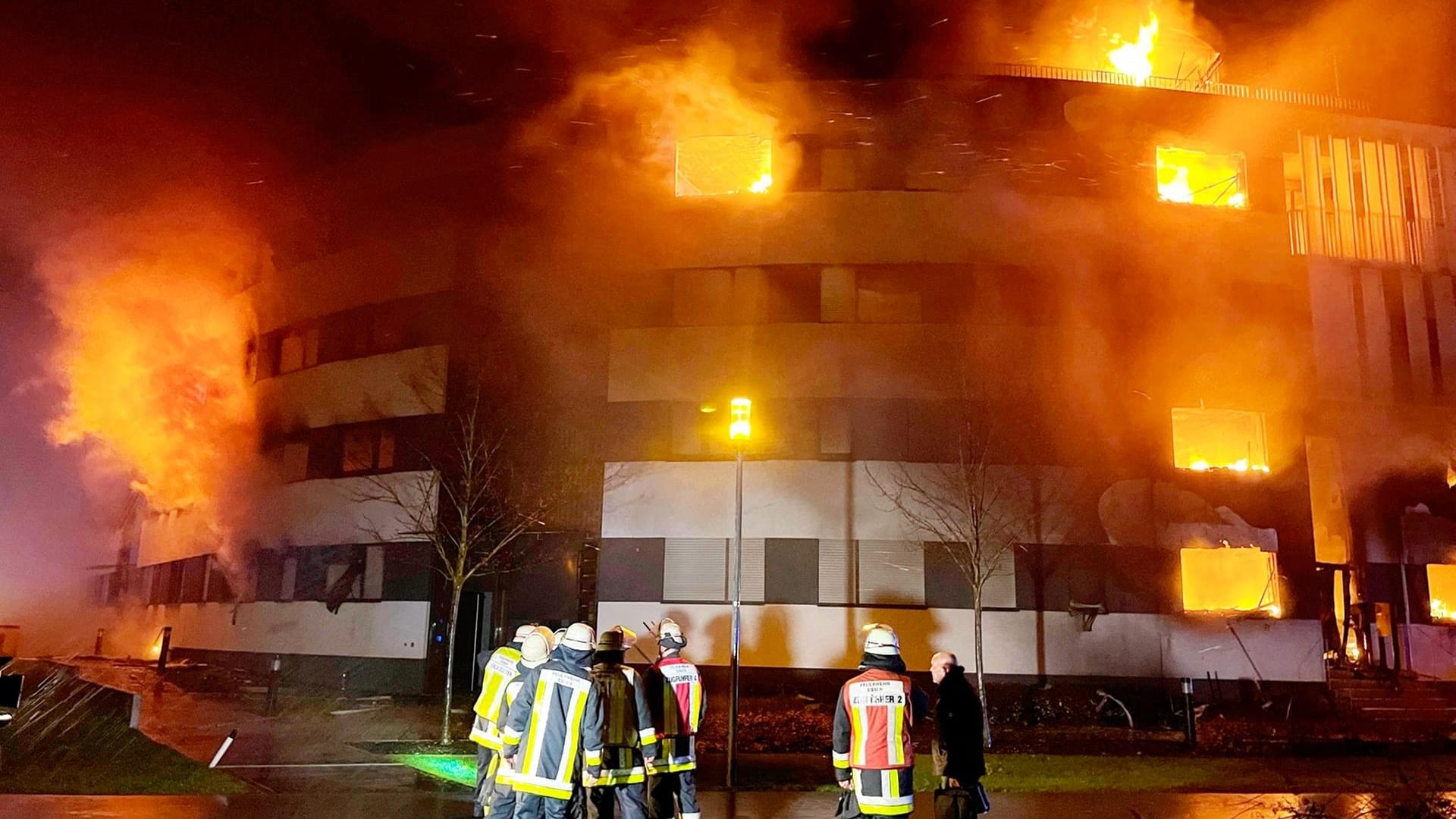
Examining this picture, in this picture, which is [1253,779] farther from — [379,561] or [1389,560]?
[379,561]

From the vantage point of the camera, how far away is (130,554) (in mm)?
30609

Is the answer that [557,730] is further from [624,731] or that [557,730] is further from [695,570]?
[695,570]

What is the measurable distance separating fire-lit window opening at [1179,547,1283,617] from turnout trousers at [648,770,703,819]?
13.0m

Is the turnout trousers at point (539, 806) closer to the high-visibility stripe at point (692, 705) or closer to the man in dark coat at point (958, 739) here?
the high-visibility stripe at point (692, 705)

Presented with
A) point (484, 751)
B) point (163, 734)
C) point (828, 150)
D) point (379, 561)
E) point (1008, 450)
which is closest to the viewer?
point (484, 751)

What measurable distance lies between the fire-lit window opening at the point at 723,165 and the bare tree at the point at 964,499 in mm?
6215

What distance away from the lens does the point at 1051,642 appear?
55.1 ft

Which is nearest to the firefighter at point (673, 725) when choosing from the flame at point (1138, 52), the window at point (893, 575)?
the window at point (893, 575)

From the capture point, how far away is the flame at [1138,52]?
71.2ft

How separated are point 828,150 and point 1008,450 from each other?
6839 millimetres

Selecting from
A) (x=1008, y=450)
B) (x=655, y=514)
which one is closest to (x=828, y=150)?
(x=1008, y=450)

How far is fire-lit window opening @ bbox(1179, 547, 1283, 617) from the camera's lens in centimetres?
1730

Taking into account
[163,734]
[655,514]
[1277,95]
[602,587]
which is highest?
[1277,95]

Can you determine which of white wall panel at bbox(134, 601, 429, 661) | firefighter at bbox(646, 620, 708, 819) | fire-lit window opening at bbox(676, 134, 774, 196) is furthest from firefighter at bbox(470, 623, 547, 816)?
fire-lit window opening at bbox(676, 134, 774, 196)
